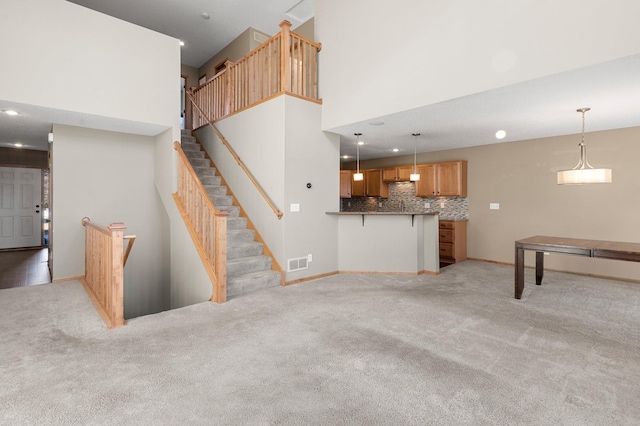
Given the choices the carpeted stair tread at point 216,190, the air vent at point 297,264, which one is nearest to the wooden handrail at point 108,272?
the carpeted stair tread at point 216,190

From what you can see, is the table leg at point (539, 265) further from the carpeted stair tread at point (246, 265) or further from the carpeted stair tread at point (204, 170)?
the carpeted stair tread at point (204, 170)

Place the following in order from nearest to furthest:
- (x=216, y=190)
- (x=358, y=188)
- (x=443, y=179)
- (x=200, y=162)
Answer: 1. (x=216, y=190)
2. (x=200, y=162)
3. (x=443, y=179)
4. (x=358, y=188)

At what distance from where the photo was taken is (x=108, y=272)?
11.2ft

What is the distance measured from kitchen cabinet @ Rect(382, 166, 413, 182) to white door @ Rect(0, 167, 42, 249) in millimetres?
9050

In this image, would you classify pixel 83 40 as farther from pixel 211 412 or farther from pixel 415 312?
pixel 415 312

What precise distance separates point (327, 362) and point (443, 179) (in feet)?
19.4

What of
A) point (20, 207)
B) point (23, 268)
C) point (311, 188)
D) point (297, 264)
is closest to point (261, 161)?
point (311, 188)

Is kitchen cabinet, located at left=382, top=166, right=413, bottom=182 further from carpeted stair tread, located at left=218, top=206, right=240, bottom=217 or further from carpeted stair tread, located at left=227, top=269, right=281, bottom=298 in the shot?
carpeted stair tread, located at left=227, top=269, right=281, bottom=298

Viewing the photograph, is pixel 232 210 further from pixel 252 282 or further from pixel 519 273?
pixel 519 273

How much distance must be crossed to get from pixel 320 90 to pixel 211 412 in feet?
15.8

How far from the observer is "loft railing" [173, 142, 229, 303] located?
395 cm

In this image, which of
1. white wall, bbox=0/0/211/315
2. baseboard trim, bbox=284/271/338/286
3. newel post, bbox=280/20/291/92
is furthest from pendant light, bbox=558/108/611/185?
white wall, bbox=0/0/211/315

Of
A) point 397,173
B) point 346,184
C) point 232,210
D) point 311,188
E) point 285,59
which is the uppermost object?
point 285,59

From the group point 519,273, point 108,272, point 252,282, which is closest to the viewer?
point 108,272
